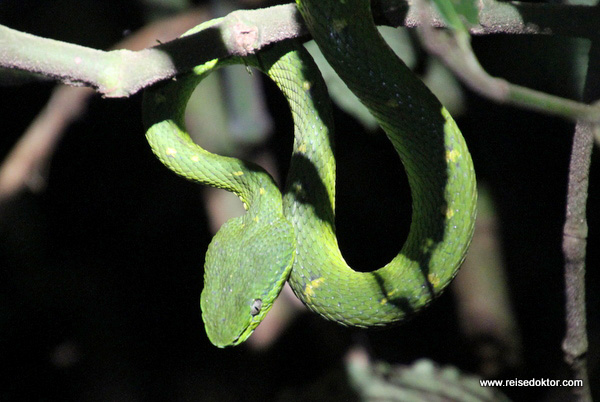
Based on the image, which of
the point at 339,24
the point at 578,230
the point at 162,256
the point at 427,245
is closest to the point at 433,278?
the point at 427,245

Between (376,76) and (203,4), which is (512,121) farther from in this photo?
(203,4)

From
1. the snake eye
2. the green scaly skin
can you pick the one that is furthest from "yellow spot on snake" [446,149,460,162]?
the snake eye

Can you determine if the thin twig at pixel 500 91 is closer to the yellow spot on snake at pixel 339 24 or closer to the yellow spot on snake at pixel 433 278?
the yellow spot on snake at pixel 339 24

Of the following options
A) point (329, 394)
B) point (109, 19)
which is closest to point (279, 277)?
point (329, 394)

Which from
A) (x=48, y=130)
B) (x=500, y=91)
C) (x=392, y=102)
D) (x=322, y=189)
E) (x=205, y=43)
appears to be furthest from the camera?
(x=48, y=130)

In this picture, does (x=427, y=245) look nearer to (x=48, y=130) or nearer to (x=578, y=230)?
(x=578, y=230)
